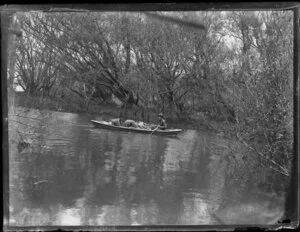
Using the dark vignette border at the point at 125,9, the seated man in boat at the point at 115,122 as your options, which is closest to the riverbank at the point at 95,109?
the seated man in boat at the point at 115,122

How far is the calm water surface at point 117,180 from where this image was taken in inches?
118

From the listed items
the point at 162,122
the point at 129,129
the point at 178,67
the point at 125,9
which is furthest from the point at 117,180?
the point at 125,9

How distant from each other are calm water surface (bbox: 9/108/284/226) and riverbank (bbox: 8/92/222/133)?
0.06 metres

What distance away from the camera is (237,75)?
3.09 metres

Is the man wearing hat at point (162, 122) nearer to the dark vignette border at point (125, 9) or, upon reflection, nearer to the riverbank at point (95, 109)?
the riverbank at point (95, 109)

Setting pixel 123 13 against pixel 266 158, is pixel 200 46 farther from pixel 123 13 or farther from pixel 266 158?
pixel 266 158

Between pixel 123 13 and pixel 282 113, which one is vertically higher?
pixel 123 13

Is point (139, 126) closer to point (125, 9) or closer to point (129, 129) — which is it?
point (129, 129)

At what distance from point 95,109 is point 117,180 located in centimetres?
60

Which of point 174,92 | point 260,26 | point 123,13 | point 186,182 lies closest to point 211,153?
point 186,182

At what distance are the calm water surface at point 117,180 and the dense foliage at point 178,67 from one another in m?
0.26

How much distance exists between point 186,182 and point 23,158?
1311mm

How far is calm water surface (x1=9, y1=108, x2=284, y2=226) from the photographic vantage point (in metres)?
3.01

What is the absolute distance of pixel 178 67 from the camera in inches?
123
